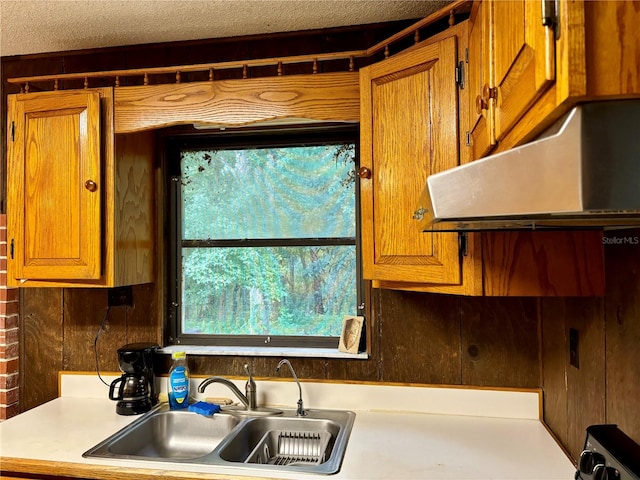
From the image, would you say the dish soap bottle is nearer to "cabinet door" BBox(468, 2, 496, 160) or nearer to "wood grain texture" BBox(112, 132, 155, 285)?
"wood grain texture" BBox(112, 132, 155, 285)

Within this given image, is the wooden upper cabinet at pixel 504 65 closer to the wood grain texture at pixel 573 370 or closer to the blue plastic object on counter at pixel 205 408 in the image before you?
the wood grain texture at pixel 573 370

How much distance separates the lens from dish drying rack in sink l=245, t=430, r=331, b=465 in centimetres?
174

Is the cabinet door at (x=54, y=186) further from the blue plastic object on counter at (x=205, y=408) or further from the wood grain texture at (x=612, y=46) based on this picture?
the wood grain texture at (x=612, y=46)

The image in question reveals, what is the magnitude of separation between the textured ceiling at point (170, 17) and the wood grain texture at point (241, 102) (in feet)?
0.96

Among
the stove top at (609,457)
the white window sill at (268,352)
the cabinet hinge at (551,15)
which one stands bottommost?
the white window sill at (268,352)

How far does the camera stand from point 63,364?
7.11ft

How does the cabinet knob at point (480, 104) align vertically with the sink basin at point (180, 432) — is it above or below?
above

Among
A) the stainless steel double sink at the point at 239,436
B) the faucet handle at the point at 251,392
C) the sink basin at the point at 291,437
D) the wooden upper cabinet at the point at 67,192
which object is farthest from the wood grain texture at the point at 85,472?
the wooden upper cabinet at the point at 67,192

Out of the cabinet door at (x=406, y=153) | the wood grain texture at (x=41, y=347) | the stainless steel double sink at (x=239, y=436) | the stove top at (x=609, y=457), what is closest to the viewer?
the stove top at (x=609, y=457)

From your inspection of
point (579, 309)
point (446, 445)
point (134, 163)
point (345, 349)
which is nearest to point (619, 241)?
point (579, 309)

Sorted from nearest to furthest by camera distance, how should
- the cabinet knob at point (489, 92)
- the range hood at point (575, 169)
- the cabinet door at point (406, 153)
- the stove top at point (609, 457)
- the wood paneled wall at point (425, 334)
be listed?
1. the range hood at point (575, 169)
2. the stove top at point (609, 457)
3. the cabinet knob at point (489, 92)
4. the wood paneled wall at point (425, 334)
5. the cabinet door at point (406, 153)

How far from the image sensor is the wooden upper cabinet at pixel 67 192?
5.92 ft

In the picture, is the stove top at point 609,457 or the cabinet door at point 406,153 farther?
Result: the cabinet door at point 406,153

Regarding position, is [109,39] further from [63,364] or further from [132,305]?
[63,364]
